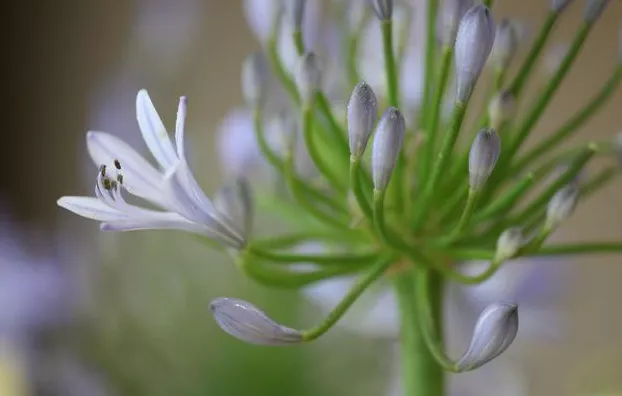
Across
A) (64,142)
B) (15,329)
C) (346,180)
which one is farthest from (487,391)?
(64,142)

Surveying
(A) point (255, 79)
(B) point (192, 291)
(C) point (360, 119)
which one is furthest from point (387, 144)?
(B) point (192, 291)

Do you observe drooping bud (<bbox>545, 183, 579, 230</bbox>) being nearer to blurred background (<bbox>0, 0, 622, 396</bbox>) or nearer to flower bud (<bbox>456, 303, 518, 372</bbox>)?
flower bud (<bbox>456, 303, 518, 372</bbox>)

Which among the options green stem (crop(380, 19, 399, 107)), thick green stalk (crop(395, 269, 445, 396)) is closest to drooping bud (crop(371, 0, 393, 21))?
green stem (crop(380, 19, 399, 107))

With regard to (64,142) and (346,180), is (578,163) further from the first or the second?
(64,142)

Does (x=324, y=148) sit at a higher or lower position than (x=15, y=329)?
higher

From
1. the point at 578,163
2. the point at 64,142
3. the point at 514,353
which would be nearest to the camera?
the point at 578,163

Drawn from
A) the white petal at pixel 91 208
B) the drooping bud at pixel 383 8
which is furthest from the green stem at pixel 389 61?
the white petal at pixel 91 208
